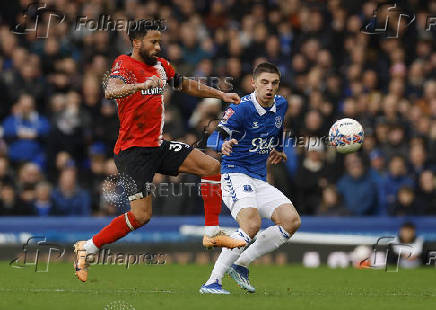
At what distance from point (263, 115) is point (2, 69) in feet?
25.0

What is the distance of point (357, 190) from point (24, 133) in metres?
5.23

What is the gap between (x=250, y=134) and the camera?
31.0ft

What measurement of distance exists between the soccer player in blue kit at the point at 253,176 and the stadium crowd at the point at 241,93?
3169mm

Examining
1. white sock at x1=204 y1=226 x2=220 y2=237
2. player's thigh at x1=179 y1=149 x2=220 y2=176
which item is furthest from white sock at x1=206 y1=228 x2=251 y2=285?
player's thigh at x1=179 y1=149 x2=220 y2=176

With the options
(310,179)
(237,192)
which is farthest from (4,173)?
(237,192)

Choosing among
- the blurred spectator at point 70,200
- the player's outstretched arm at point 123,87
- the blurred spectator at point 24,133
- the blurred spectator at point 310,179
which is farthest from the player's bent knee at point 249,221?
the blurred spectator at point 24,133

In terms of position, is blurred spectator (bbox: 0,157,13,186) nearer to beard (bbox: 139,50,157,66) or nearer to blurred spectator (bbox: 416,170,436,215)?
beard (bbox: 139,50,157,66)

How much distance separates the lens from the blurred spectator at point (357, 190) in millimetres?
14055

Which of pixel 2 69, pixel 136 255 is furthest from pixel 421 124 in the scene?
pixel 2 69

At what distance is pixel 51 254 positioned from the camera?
1407 cm

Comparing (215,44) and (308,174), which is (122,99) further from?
(215,44)

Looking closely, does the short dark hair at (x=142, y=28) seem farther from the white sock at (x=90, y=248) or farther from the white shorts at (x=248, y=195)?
the white sock at (x=90, y=248)

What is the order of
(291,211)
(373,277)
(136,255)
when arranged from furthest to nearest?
(136,255) < (373,277) < (291,211)

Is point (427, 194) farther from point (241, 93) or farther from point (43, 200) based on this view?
point (43, 200)
